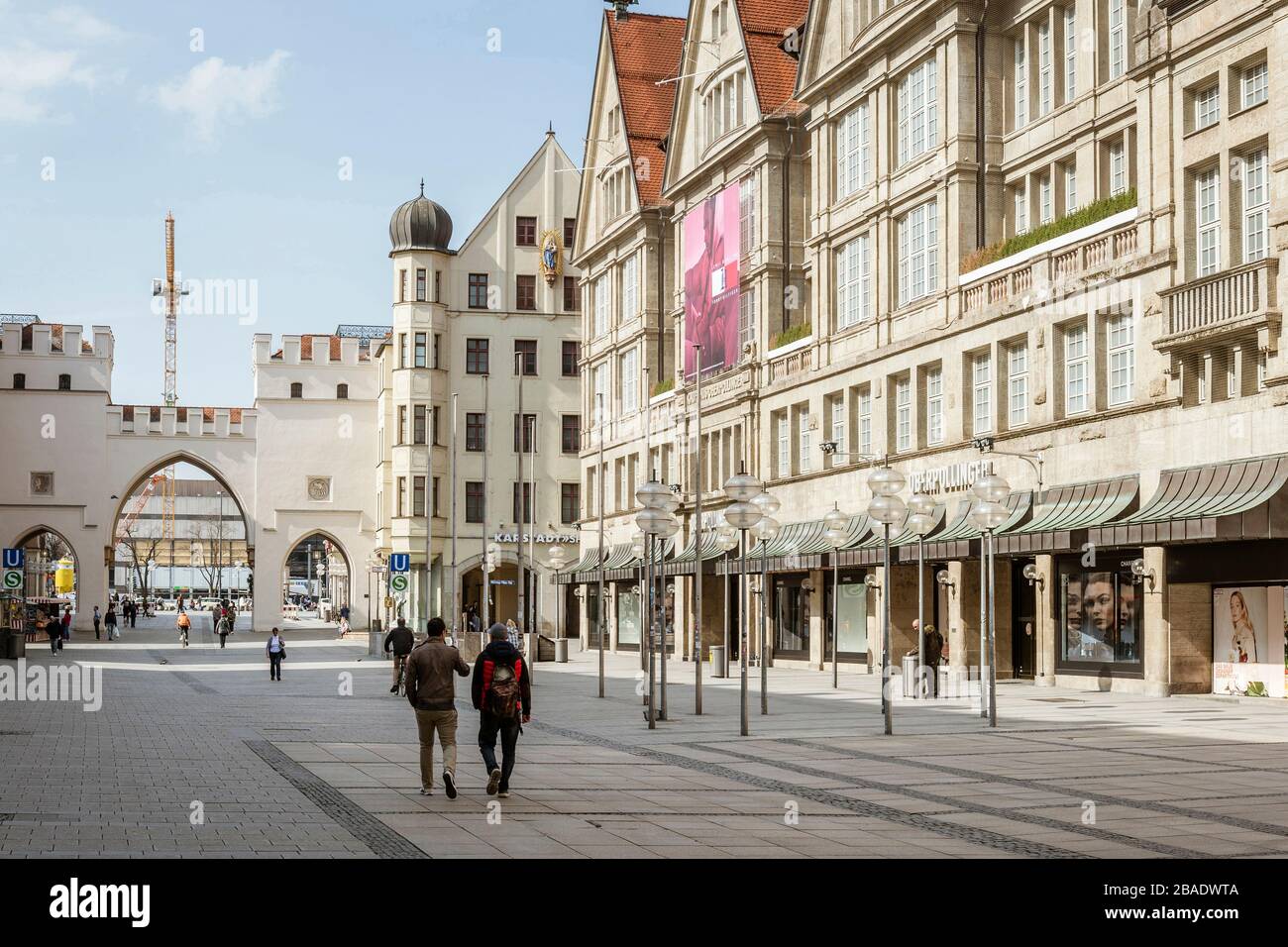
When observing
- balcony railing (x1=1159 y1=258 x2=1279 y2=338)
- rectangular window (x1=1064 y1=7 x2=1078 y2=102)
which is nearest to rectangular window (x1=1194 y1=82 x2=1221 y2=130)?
balcony railing (x1=1159 y1=258 x2=1279 y2=338)

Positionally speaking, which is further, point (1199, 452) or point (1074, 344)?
point (1074, 344)

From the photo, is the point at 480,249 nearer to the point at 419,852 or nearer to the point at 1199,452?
the point at 1199,452

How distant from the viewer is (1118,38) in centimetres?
3675

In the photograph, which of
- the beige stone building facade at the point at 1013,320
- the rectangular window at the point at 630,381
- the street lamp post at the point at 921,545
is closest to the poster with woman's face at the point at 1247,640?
the beige stone building facade at the point at 1013,320

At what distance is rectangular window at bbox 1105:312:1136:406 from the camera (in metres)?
34.4

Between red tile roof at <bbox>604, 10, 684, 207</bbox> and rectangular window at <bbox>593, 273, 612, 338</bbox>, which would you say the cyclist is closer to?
red tile roof at <bbox>604, 10, 684, 207</bbox>

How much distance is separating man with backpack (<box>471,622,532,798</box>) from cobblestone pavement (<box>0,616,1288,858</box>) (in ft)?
1.06

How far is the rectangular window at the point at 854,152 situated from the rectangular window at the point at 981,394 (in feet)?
28.2

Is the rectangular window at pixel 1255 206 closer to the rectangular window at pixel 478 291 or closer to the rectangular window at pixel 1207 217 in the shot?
the rectangular window at pixel 1207 217

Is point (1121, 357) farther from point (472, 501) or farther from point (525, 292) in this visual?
point (525, 292)

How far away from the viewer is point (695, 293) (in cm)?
5988

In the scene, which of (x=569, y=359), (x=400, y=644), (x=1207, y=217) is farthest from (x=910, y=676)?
(x=569, y=359)
